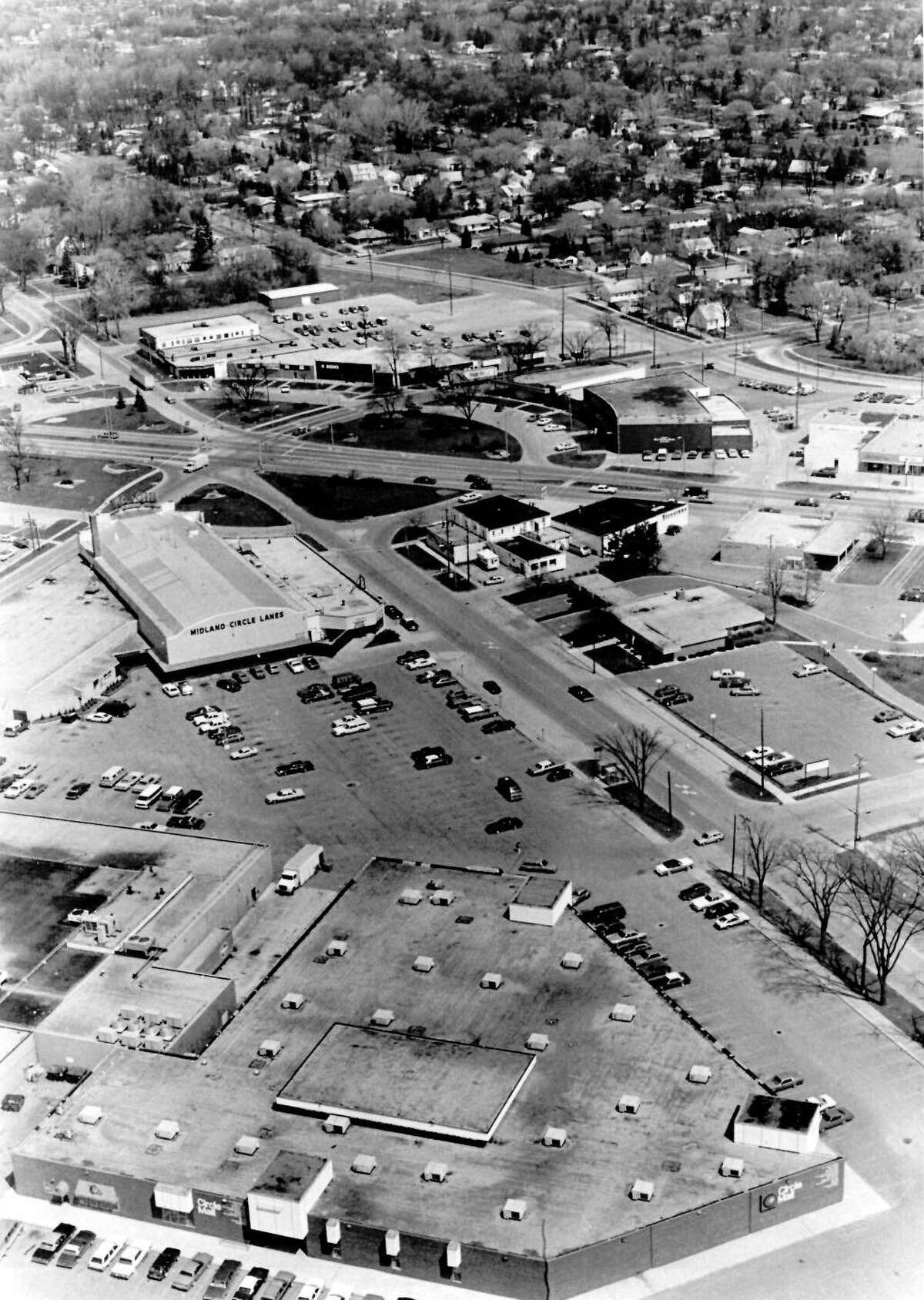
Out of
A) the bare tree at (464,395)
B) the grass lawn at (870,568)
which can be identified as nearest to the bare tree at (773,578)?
the grass lawn at (870,568)

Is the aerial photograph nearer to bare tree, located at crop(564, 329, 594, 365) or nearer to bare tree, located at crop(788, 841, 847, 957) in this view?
bare tree, located at crop(788, 841, 847, 957)

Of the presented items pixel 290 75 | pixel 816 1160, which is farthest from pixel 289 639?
pixel 290 75

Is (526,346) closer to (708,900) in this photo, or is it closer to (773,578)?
(773,578)

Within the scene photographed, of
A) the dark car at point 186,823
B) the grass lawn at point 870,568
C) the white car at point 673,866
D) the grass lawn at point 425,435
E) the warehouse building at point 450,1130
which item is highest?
the warehouse building at point 450,1130

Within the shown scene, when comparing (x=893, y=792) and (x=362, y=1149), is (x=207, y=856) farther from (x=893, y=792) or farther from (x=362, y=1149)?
(x=893, y=792)

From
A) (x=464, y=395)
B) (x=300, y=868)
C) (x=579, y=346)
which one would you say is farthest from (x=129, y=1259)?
(x=579, y=346)

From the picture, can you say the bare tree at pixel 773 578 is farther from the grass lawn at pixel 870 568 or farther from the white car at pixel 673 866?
the white car at pixel 673 866
